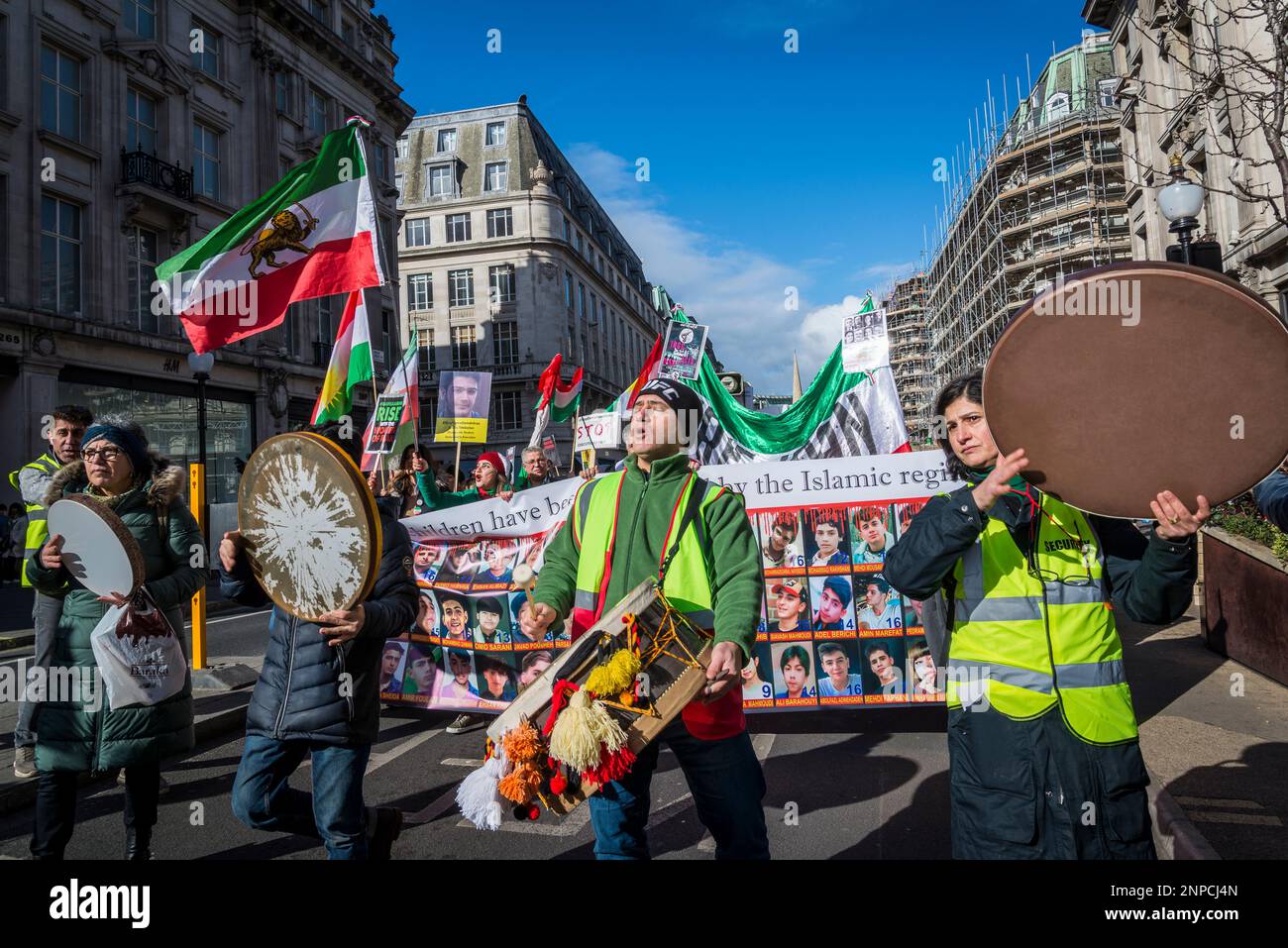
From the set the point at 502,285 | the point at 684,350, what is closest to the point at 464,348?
the point at 502,285

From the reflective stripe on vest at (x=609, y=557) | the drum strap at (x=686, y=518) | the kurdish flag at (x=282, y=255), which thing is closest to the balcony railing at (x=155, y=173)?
the kurdish flag at (x=282, y=255)

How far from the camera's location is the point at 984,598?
2.28 m

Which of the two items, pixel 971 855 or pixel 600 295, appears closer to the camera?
pixel 971 855

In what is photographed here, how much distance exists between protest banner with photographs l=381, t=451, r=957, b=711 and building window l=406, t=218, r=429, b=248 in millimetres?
54933

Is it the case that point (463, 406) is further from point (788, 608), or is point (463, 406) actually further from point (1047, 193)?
point (1047, 193)

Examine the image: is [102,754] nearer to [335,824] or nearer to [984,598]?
[335,824]

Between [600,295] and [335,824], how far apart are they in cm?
6559

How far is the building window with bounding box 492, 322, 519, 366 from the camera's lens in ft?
174

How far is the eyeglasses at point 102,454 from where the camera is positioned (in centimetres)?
335

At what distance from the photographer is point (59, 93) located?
1945 cm

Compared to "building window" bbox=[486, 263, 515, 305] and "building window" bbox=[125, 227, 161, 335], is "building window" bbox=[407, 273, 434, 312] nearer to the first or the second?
"building window" bbox=[486, 263, 515, 305]

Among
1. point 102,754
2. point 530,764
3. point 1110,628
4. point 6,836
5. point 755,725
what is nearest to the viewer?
point 530,764
